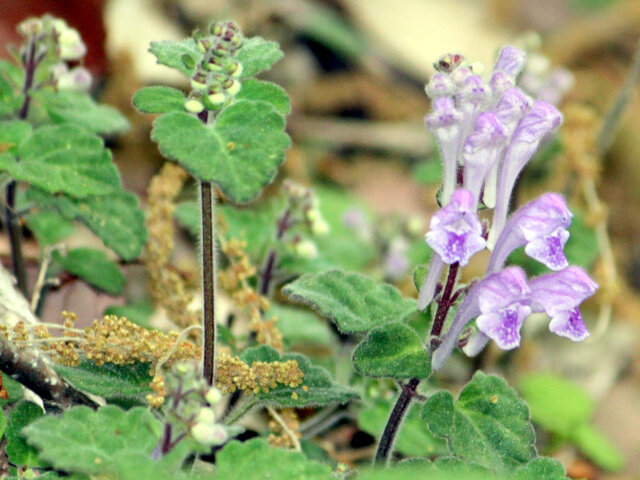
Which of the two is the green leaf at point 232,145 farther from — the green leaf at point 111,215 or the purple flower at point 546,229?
the green leaf at point 111,215

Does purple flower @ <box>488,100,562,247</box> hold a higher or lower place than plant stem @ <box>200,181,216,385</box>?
higher

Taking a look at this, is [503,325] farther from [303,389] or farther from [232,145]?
[232,145]

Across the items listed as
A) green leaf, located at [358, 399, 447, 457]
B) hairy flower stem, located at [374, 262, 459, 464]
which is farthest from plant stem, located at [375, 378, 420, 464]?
green leaf, located at [358, 399, 447, 457]

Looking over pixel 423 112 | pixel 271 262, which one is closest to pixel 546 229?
pixel 271 262

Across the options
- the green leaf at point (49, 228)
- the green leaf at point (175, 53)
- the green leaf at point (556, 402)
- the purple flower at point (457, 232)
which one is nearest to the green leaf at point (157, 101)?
the green leaf at point (175, 53)

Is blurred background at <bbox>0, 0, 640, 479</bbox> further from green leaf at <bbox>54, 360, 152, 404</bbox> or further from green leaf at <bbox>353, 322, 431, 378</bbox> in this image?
green leaf at <bbox>353, 322, 431, 378</bbox>
